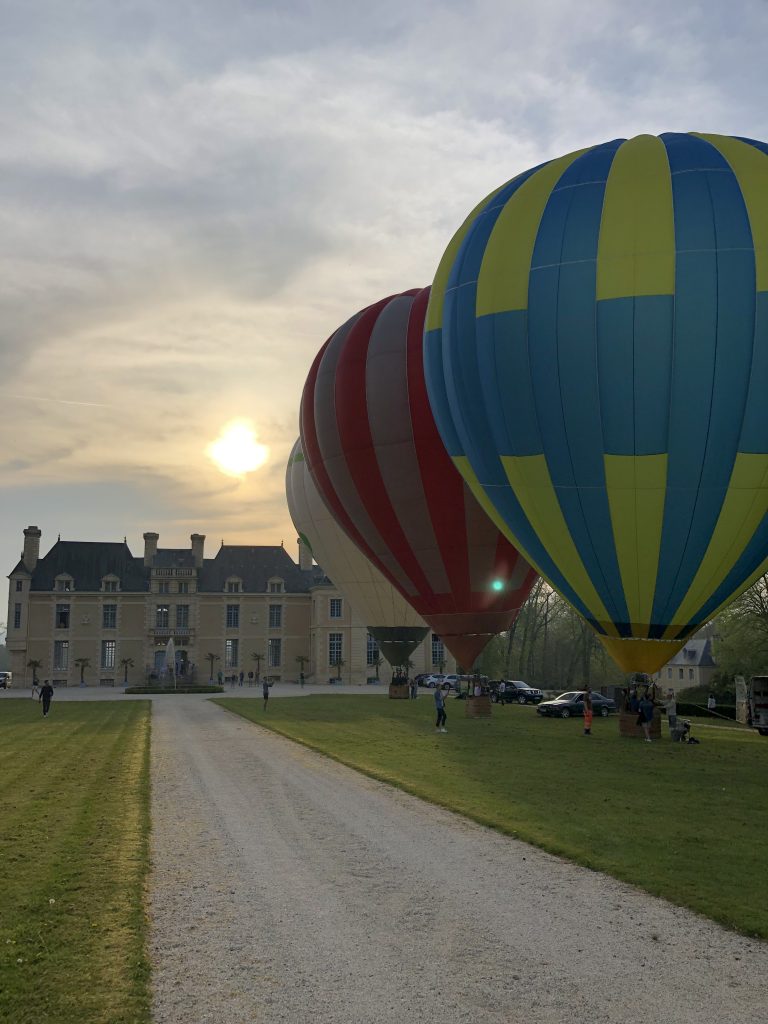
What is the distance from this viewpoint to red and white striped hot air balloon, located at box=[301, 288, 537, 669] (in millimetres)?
32938

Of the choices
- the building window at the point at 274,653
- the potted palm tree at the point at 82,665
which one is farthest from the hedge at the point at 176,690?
the building window at the point at 274,653

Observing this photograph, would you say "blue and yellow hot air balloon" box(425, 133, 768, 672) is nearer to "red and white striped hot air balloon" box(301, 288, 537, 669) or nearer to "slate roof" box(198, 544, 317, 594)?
"red and white striped hot air balloon" box(301, 288, 537, 669)

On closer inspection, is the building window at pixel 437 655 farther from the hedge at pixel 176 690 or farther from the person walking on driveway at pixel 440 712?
the person walking on driveway at pixel 440 712

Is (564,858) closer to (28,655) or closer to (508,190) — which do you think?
(508,190)

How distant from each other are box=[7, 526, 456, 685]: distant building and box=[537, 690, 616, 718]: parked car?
144ft

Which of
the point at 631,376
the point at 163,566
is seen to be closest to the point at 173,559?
the point at 163,566

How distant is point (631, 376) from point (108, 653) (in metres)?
75.3

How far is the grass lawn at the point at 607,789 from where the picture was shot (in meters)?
12.0

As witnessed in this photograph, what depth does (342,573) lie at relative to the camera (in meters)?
44.8

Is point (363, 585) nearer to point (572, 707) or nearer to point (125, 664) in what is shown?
point (572, 707)

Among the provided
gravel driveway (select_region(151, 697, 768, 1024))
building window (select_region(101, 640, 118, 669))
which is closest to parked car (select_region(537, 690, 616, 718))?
gravel driveway (select_region(151, 697, 768, 1024))

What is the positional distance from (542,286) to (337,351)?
51.2 feet

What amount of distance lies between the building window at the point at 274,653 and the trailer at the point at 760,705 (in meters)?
59.8

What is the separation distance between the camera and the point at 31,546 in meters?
87.0
